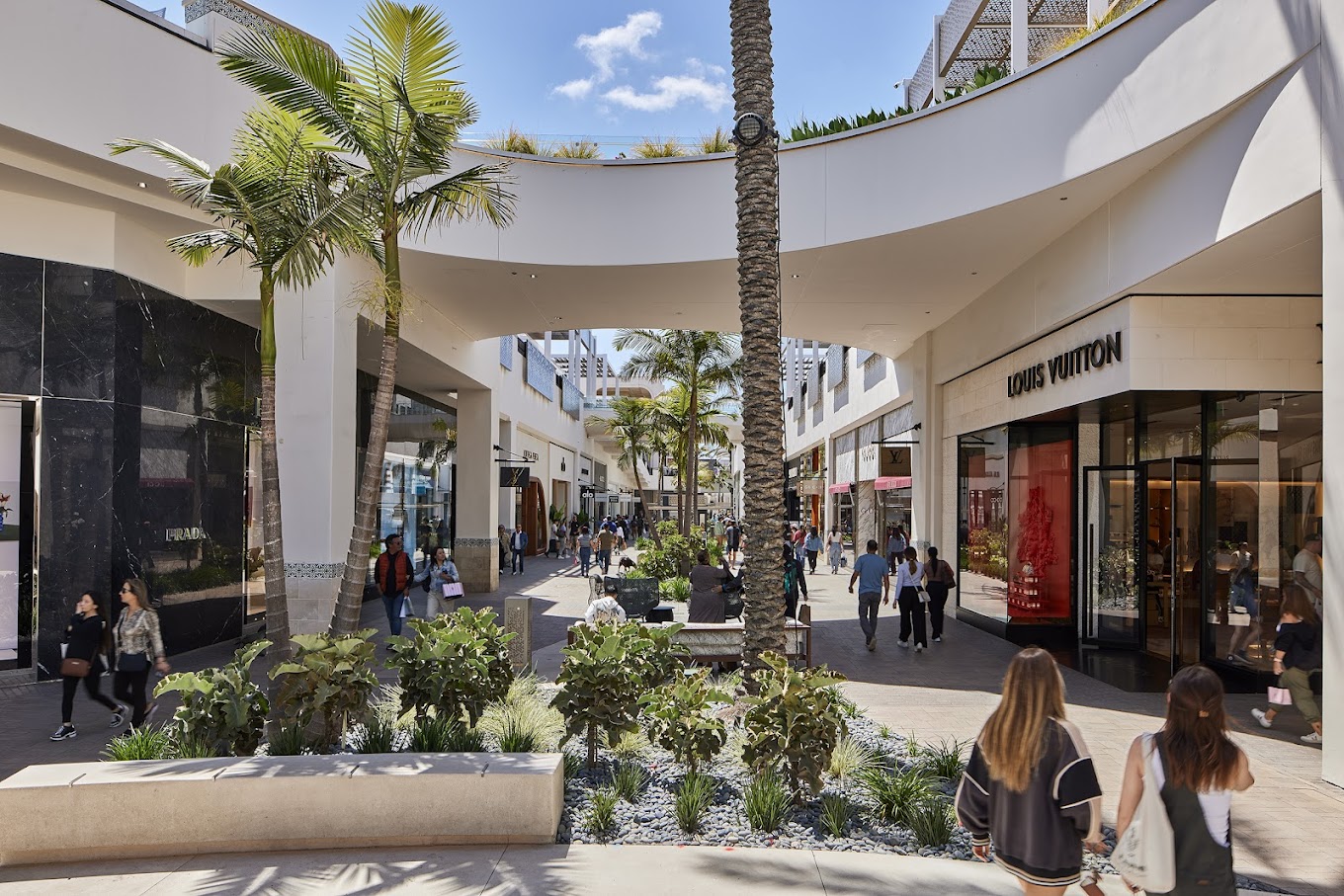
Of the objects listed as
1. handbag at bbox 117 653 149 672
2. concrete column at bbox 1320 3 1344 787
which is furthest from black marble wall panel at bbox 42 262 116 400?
concrete column at bbox 1320 3 1344 787

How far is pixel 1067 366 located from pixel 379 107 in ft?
29.5

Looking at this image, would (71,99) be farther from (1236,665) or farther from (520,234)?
(1236,665)

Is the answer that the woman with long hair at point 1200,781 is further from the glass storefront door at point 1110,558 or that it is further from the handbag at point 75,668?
the glass storefront door at point 1110,558

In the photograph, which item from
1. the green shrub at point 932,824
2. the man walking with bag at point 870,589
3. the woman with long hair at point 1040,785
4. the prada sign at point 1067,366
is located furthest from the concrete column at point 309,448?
the woman with long hair at point 1040,785

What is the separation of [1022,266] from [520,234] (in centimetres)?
741

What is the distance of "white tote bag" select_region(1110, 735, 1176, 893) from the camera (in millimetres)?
3607

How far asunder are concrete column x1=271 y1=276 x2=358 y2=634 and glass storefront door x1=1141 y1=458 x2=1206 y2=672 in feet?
36.2

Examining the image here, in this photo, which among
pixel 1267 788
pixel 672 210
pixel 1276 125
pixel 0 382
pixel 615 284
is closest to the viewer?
pixel 1267 788

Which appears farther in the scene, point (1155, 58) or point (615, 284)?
point (615, 284)

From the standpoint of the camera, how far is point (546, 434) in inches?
1458

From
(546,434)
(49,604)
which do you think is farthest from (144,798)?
(546,434)

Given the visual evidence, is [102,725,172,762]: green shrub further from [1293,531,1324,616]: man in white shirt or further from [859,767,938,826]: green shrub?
[1293,531,1324,616]: man in white shirt

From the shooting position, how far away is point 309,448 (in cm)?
1228

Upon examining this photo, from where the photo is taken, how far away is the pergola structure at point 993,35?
12.7 metres
